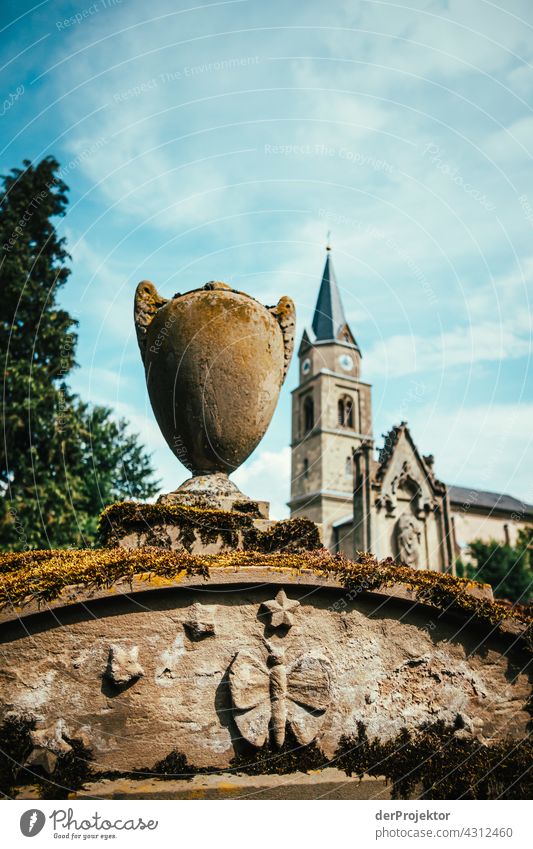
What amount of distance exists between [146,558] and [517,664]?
10.2ft

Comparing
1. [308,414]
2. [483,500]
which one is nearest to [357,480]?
[308,414]

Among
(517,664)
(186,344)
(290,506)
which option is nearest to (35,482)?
(186,344)

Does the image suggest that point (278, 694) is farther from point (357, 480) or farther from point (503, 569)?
point (503, 569)

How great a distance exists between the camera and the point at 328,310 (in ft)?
160

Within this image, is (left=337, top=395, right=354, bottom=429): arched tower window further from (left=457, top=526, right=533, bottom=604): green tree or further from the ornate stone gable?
(left=457, top=526, right=533, bottom=604): green tree

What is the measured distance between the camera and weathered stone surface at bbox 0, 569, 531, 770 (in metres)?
3.39

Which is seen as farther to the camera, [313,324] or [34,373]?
[313,324]

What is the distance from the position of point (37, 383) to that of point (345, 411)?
3547 centimetres

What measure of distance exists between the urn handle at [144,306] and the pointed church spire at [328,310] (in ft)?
144

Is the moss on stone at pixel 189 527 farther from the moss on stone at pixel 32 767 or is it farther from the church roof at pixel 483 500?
the church roof at pixel 483 500

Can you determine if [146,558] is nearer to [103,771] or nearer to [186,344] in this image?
[103,771]

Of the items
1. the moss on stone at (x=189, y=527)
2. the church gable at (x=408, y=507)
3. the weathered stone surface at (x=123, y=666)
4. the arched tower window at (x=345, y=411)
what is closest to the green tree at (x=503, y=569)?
the church gable at (x=408, y=507)

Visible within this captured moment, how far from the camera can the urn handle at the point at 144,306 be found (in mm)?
5926

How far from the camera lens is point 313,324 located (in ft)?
168
